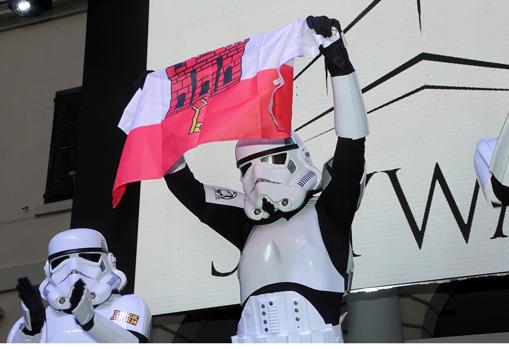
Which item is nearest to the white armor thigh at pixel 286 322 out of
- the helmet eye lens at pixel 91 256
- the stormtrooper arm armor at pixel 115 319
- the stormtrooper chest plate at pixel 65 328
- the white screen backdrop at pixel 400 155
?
the stormtrooper arm armor at pixel 115 319

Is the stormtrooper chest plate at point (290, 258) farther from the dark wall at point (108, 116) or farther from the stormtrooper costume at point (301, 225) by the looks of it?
the dark wall at point (108, 116)

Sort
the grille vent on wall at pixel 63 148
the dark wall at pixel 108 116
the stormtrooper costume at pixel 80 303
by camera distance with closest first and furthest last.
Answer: the stormtrooper costume at pixel 80 303 < the dark wall at pixel 108 116 < the grille vent on wall at pixel 63 148

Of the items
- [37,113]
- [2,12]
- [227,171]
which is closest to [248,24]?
[227,171]

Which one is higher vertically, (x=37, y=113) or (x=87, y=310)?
(x=37, y=113)

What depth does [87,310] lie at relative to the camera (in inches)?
109

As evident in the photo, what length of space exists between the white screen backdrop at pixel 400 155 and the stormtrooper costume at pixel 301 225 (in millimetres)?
787

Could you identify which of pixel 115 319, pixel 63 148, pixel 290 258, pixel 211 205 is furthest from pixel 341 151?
pixel 63 148

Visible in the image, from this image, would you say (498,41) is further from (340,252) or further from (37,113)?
(37,113)

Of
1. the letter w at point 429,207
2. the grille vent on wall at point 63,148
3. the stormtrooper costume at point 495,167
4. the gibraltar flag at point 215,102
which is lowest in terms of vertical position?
the stormtrooper costume at point 495,167

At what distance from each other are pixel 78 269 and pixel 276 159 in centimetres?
74

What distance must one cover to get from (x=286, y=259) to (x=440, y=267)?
95cm

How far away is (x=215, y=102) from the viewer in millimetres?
2930

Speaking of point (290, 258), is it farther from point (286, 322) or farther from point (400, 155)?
point (400, 155)

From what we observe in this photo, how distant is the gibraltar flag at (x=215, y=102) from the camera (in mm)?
2824
